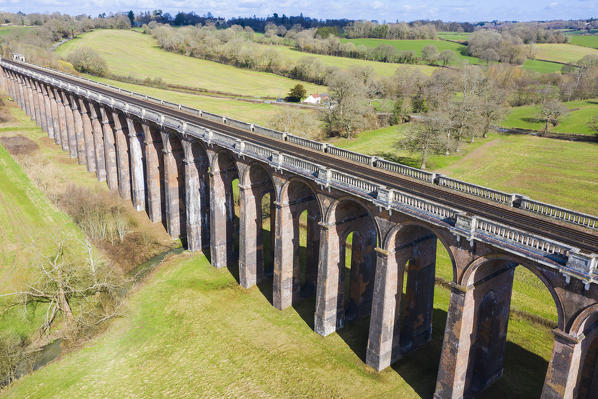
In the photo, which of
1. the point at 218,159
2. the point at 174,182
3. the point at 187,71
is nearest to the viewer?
the point at 218,159

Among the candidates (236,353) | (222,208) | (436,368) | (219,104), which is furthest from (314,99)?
(436,368)

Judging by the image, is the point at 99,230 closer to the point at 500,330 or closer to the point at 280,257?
the point at 280,257

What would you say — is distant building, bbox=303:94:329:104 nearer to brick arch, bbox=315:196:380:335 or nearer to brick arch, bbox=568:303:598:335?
brick arch, bbox=315:196:380:335

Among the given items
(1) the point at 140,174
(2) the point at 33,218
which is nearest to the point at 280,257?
(1) the point at 140,174

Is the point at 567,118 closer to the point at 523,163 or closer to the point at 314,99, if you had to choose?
the point at 523,163

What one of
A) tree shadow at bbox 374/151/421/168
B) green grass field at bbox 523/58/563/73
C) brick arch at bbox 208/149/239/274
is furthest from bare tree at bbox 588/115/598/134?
brick arch at bbox 208/149/239/274

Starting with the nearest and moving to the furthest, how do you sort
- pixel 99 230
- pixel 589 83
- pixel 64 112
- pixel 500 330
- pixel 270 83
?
pixel 500 330 → pixel 99 230 → pixel 64 112 → pixel 589 83 → pixel 270 83

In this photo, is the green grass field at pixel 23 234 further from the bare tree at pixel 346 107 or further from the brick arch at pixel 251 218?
the bare tree at pixel 346 107
